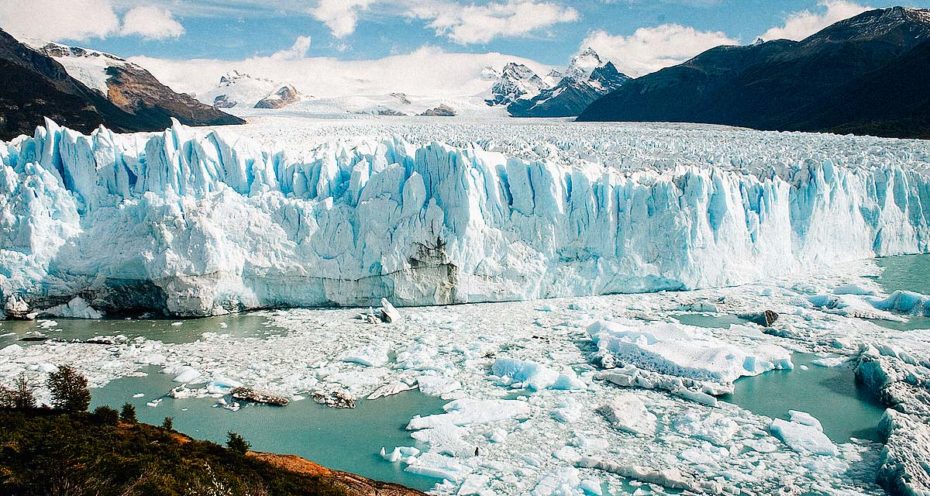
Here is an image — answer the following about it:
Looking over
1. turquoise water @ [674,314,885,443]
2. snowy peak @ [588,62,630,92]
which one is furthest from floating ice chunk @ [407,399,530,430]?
snowy peak @ [588,62,630,92]

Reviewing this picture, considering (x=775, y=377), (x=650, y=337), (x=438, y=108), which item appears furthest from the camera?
(x=438, y=108)

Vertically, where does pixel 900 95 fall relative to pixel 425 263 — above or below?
above

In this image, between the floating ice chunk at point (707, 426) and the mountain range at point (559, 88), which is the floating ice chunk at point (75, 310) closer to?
the floating ice chunk at point (707, 426)

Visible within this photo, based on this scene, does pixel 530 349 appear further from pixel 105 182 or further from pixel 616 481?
pixel 105 182

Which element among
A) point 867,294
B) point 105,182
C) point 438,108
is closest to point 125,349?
point 105,182

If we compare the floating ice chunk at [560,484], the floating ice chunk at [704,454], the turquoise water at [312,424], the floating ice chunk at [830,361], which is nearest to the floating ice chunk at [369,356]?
the turquoise water at [312,424]

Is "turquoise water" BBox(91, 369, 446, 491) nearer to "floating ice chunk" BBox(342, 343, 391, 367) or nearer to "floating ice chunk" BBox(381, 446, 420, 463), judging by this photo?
"floating ice chunk" BBox(381, 446, 420, 463)
